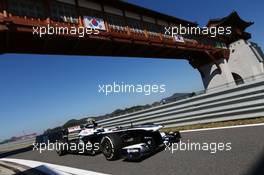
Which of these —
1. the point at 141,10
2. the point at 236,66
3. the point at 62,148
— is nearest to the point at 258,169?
the point at 62,148

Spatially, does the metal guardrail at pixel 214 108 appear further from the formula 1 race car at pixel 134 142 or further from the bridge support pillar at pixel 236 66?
the bridge support pillar at pixel 236 66

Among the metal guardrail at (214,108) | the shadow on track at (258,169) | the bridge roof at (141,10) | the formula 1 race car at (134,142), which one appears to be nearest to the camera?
the shadow on track at (258,169)

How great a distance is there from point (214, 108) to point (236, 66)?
92.3 feet

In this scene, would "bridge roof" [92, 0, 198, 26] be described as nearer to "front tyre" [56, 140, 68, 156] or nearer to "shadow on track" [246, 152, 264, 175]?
"front tyre" [56, 140, 68, 156]

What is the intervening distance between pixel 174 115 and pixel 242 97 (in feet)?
11.8

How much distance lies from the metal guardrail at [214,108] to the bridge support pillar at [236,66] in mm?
24051

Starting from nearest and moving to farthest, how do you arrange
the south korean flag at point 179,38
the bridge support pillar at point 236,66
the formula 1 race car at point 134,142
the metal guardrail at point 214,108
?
the formula 1 race car at point 134,142 → the metal guardrail at point 214,108 → the south korean flag at point 179,38 → the bridge support pillar at point 236,66

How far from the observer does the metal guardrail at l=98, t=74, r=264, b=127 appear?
26.3 feet

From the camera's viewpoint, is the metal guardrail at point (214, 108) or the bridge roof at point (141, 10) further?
the bridge roof at point (141, 10)

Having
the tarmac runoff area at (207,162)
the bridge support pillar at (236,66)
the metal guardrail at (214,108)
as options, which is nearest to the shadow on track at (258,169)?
the tarmac runoff area at (207,162)

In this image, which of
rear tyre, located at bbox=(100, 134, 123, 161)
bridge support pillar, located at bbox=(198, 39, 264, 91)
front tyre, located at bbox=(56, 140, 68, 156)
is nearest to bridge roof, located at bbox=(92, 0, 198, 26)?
bridge support pillar, located at bbox=(198, 39, 264, 91)

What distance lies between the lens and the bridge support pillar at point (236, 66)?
3394 centimetres

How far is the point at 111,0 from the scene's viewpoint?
2216 centimetres

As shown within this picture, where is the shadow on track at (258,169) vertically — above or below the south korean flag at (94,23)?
below
